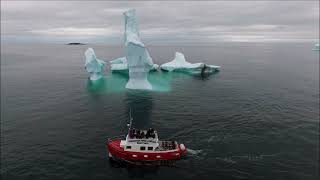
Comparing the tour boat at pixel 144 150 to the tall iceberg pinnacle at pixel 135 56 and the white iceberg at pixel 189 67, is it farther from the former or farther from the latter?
the white iceberg at pixel 189 67

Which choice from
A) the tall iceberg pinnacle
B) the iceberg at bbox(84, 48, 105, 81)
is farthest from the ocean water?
the iceberg at bbox(84, 48, 105, 81)

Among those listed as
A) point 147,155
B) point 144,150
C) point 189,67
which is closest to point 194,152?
point 147,155

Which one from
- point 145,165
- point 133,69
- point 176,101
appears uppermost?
point 133,69

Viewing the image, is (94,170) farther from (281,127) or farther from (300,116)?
(300,116)

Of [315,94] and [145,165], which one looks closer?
[145,165]

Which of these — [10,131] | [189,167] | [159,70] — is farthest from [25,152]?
[159,70]
